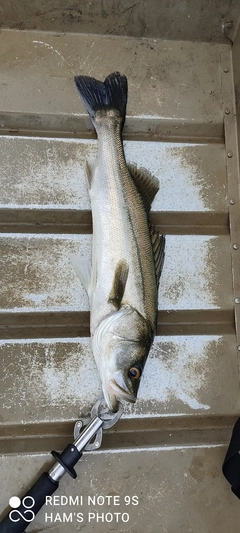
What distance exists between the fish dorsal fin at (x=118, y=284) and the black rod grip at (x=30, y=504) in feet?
2.69

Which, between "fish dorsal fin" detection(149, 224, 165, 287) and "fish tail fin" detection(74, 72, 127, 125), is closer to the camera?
"fish dorsal fin" detection(149, 224, 165, 287)

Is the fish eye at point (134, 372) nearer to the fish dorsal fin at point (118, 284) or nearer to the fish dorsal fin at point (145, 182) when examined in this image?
the fish dorsal fin at point (118, 284)

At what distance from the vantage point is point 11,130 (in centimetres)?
254

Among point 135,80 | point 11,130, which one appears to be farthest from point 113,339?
point 135,80

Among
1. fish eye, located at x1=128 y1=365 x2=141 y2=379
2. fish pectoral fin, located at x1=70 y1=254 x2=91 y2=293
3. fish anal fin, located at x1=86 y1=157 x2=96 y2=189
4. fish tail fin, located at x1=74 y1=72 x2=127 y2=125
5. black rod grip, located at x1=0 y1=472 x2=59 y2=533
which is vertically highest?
fish tail fin, located at x1=74 y1=72 x2=127 y2=125

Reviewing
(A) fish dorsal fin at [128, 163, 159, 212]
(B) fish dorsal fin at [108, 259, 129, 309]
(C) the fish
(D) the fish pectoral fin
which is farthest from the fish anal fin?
(B) fish dorsal fin at [108, 259, 129, 309]

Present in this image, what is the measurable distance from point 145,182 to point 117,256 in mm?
455

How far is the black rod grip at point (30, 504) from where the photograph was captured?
2.05 m

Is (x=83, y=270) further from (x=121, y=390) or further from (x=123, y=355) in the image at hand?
(x=121, y=390)

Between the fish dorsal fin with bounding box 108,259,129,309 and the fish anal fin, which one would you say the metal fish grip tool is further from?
the fish anal fin

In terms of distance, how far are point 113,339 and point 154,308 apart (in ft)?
0.80

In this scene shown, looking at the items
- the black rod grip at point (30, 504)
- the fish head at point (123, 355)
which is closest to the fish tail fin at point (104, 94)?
the fish head at point (123, 355)

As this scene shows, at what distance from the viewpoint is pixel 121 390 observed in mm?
2047

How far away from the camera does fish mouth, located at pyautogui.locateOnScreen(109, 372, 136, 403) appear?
80.4 inches
